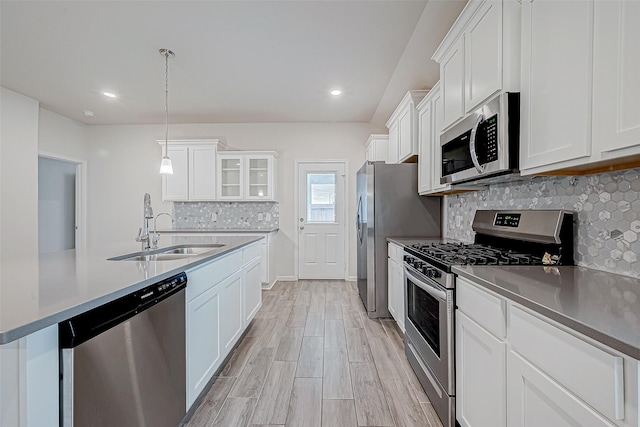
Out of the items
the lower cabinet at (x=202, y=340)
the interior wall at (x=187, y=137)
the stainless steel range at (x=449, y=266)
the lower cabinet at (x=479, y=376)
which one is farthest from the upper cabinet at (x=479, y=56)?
the interior wall at (x=187, y=137)

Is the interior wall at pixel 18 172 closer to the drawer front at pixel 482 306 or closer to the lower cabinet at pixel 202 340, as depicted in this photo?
the lower cabinet at pixel 202 340

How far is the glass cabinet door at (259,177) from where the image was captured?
5.02 metres

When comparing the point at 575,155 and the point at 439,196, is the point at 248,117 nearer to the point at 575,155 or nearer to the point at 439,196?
the point at 439,196

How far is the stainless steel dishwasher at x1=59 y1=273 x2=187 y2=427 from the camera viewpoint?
0.94 meters

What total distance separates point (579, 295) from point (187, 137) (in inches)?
218

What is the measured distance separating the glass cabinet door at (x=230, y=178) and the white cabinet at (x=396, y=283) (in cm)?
282

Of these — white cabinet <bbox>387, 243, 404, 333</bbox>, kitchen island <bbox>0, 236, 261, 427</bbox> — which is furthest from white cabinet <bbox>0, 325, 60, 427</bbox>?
white cabinet <bbox>387, 243, 404, 333</bbox>

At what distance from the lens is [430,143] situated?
9.29 ft

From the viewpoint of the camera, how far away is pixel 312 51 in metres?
2.97

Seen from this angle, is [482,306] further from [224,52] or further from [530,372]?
[224,52]

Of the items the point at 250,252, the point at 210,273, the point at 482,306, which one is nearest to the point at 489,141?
the point at 482,306

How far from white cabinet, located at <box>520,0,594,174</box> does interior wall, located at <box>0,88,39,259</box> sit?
5.42 meters

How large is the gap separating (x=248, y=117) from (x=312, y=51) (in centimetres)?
230

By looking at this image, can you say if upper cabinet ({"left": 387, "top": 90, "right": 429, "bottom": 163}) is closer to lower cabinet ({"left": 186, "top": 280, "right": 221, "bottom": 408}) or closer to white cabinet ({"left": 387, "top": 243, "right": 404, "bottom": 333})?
white cabinet ({"left": 387, "top": 243, "right": 404, "bottom": 333})
